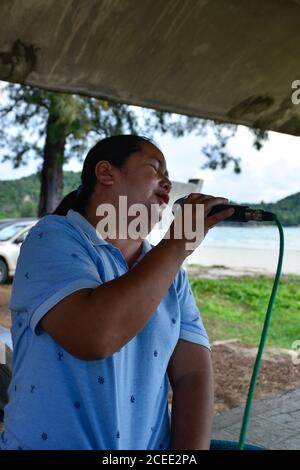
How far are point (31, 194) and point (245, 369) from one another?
1298 cm

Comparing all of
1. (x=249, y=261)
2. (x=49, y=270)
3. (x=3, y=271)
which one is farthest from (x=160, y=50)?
(x=249, y=261)

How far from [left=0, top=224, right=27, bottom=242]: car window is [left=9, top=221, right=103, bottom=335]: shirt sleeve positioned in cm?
1025

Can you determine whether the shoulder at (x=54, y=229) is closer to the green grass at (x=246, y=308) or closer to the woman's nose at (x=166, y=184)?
the woman's nose at (x=166, y=184)

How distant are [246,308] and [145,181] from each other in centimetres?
916

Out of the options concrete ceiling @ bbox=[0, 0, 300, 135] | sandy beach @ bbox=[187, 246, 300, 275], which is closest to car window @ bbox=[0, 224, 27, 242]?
sandy beach @ bbox=[187, 246, 300, 275]

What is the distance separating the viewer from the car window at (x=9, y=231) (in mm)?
11186

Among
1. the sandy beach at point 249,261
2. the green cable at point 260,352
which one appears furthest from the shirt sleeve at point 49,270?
the sandy beach at point 249,261

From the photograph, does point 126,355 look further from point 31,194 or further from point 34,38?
point 31,194

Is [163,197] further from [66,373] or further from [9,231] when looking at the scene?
[9,231]

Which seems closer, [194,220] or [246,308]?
[194,220]

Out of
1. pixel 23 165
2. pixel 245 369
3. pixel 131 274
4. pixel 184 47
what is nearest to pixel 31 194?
pixel 23 165

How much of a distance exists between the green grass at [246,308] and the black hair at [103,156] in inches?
224

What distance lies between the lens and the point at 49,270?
3.51 feet

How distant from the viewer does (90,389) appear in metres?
1.08
